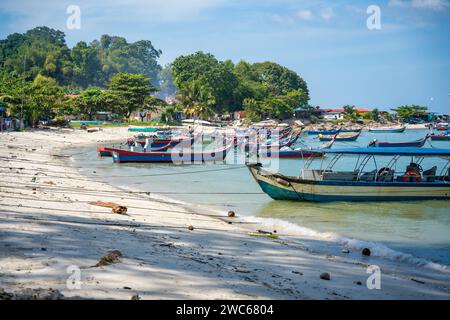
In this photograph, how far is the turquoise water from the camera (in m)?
14.9

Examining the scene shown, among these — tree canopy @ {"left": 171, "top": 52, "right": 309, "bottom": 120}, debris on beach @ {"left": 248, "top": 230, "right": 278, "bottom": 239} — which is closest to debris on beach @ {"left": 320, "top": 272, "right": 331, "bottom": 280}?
debris on beach @ {"left": 248, "top": 230, "right": 278, "bottom": 239}

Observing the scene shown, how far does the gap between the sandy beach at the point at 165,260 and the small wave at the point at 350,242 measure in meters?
0.59

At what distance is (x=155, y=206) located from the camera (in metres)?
17.5

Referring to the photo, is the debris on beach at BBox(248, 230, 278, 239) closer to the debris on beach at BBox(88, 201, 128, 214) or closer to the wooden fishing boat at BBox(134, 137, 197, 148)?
the debris on beach at BBox(88, 201, 128, 214)

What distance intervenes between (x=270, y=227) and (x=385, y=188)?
7.83 metres

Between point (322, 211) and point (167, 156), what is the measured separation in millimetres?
18764

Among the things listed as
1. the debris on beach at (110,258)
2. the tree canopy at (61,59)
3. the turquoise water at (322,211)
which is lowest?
the turquoise water at (322,211)

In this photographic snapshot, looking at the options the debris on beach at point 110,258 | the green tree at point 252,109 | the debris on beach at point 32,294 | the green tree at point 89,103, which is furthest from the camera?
the green tree at point 252,109

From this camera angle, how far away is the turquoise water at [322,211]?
48.8 ft

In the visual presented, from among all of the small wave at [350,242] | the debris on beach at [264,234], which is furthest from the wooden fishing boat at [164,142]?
the debris on beach at [264,234]

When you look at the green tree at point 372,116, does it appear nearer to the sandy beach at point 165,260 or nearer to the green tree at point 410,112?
the green tree at point 410,112

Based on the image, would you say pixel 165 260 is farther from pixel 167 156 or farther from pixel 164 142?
pixel 164 142

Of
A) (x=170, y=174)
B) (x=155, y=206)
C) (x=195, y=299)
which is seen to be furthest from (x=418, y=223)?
(x=170, y=174)
